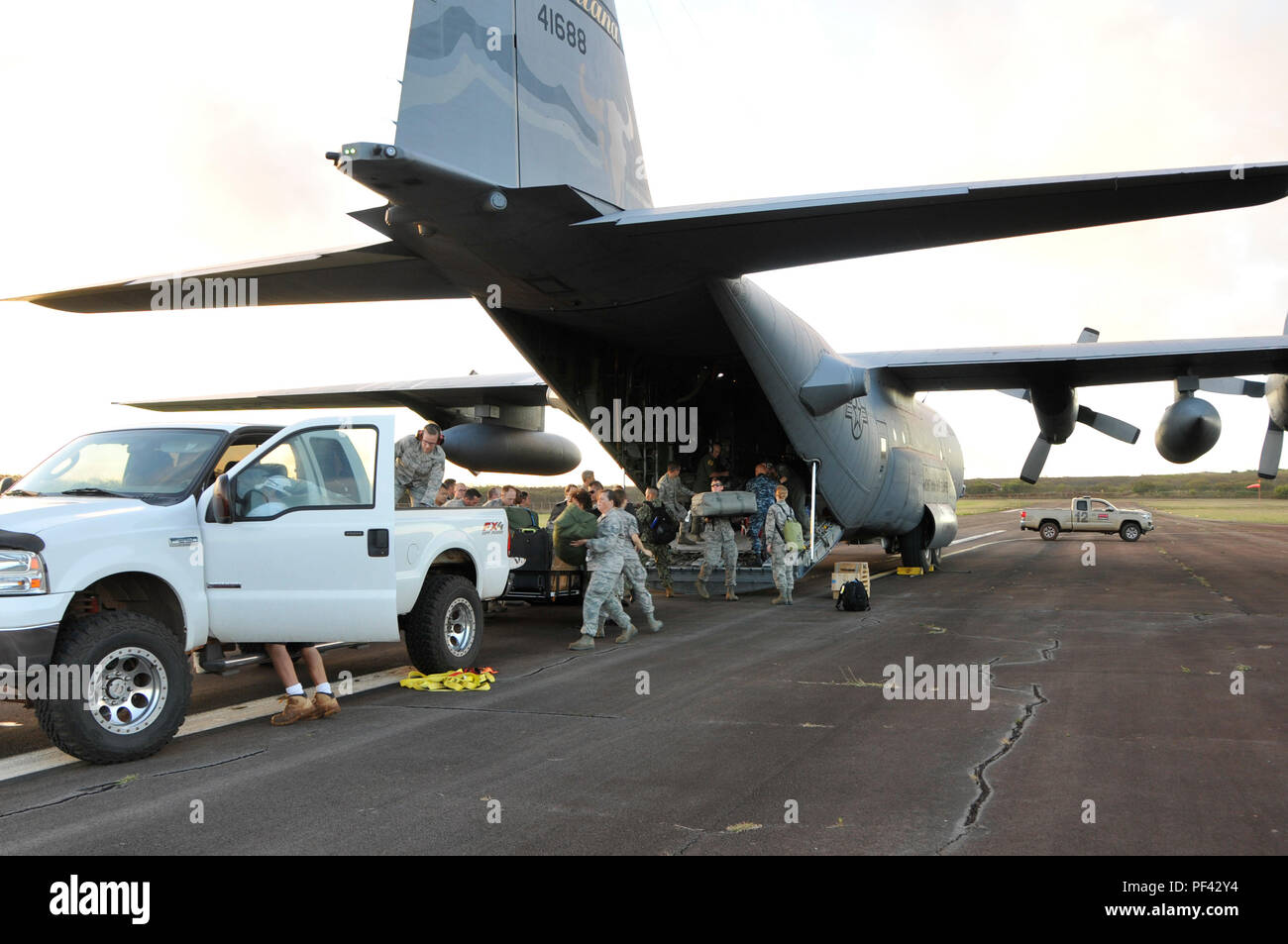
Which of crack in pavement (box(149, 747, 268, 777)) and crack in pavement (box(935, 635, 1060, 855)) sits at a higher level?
crack in pavement (box(149, 747, 268, 777))

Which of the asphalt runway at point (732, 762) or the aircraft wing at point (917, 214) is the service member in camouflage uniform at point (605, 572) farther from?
the aircraft wing at point (917, 214)

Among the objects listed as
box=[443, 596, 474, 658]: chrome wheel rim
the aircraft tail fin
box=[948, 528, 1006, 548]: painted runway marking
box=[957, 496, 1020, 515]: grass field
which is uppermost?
the aircraft tail fin

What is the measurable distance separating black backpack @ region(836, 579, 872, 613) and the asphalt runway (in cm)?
241

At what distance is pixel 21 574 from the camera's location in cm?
516

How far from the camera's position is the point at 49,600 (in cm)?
522

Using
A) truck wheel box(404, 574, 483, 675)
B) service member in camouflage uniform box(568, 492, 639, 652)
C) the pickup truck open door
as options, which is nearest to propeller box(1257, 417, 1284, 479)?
service member in camouflage uniform box(568, 492, 639, 652)

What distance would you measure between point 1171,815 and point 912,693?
3101 mm

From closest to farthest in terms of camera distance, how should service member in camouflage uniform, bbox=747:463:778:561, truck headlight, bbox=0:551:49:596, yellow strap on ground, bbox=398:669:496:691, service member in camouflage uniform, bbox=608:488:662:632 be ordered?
truck headlight, bbox=0:551:49:596 → yellow strap on ground, bbox=398:669:496:691 → service member in camouflage uniform, bbox=608:488:662:632 → service member in camouflage uniform, bbox=747:463:778:561

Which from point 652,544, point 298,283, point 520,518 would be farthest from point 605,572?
point 298,283

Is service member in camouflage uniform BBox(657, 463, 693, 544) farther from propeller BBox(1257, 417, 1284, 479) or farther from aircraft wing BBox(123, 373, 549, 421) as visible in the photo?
propeller BBox(1257, 417, 1284, 479)

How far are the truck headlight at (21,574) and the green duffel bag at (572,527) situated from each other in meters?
6.02

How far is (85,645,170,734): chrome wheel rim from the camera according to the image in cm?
544

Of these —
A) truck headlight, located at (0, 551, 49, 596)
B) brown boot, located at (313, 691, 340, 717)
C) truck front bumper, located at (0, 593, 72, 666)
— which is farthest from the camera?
brown boot, located at (313, 691, 340, 717)
